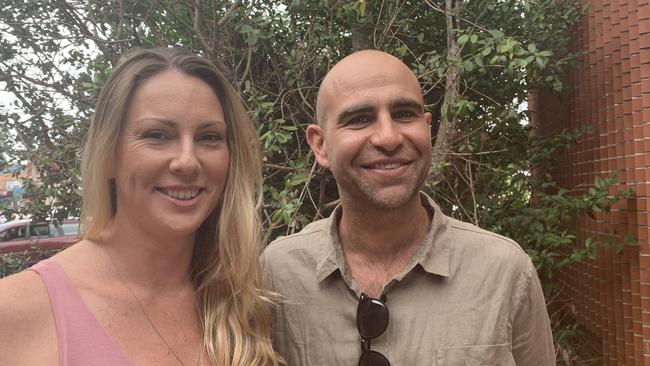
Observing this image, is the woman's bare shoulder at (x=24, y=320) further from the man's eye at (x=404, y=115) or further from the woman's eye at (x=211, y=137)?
the man's eye at (x=404, y=115)

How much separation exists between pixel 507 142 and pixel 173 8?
3269 millimetres

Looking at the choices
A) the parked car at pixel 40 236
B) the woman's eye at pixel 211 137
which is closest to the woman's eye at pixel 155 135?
the woman's eye at pixel 211 137

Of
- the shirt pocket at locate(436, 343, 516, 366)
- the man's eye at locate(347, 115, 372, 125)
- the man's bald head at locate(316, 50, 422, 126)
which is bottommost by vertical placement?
the shirt pocket at locate(436, 343, 516, 366)

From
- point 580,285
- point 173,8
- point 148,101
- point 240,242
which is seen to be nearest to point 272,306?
point 240,242

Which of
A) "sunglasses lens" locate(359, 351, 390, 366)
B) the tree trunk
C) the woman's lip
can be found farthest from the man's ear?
the tree trunk

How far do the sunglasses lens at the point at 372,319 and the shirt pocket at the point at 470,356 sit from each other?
8.2 inches

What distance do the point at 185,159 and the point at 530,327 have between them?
1.33m

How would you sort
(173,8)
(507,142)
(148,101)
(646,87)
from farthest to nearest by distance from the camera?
1. (507,142)
2. (173,8)
3. (646,87)
4. (148,101)

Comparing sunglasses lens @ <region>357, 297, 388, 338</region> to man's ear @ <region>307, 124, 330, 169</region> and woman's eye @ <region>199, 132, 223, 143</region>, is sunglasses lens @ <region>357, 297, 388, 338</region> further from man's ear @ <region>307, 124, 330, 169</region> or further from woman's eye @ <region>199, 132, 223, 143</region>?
woman's eye @ <region>199, 132, 223, 143</region>

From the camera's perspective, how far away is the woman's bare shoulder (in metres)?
1.43

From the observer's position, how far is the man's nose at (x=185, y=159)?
178 cm

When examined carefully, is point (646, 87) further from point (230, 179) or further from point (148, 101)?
point (148, 101)

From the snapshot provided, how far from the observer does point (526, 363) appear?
204 centimetres

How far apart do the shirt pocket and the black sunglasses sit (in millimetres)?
190
